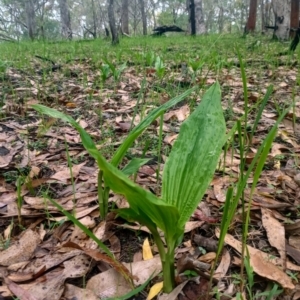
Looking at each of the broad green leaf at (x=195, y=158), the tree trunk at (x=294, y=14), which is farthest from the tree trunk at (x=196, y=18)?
the broad green leaf at (x=195, y=158)

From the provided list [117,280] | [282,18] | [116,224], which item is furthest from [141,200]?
[282,18]

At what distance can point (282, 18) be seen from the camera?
20.2ft

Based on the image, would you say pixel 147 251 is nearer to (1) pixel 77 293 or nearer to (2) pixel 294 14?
(1) pixel 77 293

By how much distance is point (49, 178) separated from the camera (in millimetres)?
1312

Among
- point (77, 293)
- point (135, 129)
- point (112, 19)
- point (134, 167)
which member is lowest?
point (77, 293)

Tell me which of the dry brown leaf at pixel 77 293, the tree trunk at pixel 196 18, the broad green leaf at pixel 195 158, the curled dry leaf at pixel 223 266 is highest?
the tree trunk at pixel 196 18

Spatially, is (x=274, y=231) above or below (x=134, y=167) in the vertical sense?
below

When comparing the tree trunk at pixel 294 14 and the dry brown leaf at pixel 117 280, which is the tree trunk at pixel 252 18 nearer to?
the tree trunk at pixel 294 14

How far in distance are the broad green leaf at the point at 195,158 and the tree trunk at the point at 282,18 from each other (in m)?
5.93

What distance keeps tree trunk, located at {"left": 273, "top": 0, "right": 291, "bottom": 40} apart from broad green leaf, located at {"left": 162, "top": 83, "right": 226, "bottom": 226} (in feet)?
19.5

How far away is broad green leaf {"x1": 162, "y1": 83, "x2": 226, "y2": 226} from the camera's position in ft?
2.46

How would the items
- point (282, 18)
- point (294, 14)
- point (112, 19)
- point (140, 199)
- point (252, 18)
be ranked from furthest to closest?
point (252, 18)
point (282, 18)
point (112, 19)
point (294, 14)
point (140, 199)

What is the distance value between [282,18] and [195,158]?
620 centimetres

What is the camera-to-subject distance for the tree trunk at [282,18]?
602 centimetres
